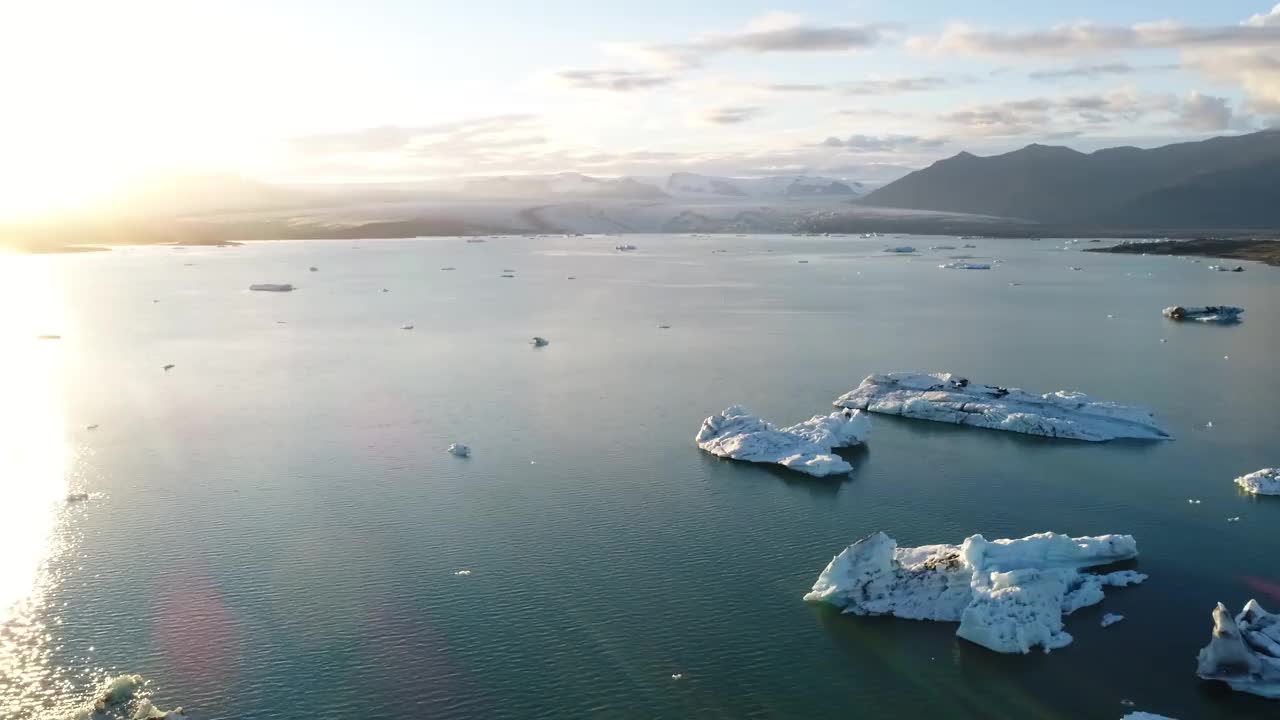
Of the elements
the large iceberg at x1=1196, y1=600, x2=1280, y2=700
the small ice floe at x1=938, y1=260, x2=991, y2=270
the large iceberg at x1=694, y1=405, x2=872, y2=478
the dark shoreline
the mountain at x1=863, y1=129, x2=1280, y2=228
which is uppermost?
the mountain at x1=863, y1=129, x2=1280, y2=228

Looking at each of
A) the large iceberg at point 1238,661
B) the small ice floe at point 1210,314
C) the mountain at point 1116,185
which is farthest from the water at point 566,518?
the mountain at point 1116,185

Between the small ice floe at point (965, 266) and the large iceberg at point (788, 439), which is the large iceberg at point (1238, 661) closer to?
the large iceberg at point (788, 439)

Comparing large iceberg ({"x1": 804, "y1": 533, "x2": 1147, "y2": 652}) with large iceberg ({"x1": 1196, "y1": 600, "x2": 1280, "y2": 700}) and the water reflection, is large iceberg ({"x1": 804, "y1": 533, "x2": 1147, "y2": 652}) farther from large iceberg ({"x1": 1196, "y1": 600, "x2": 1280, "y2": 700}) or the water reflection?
the water reflection

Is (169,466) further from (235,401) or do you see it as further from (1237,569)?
(1237,569)

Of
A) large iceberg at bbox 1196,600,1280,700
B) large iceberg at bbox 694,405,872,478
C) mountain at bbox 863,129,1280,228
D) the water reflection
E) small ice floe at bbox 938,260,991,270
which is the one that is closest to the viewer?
large iceberg at bbox 1196,600,1280,700

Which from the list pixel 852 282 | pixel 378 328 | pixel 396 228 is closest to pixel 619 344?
pixel 378 328

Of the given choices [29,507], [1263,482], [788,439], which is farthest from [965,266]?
[29,507]

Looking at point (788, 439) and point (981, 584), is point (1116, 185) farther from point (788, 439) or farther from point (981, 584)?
point (981, 584)

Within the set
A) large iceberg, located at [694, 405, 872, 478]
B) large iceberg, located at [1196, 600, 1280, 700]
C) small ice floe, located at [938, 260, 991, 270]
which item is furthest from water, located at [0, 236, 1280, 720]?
small ice floe, located at [938, 260, 991, 270]
